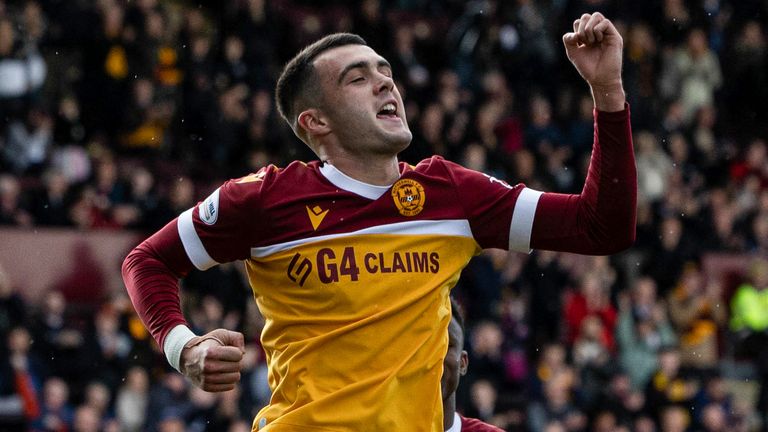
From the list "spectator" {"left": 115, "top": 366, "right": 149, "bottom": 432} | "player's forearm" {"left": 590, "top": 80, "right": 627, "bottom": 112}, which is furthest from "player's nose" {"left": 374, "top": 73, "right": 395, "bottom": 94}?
"spectator" {"left": 115, "top": 366, "right": 149, "bottom": 432}

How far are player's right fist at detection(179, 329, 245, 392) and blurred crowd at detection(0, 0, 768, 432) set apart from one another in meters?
7.74

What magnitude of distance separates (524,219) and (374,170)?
0.58 metres

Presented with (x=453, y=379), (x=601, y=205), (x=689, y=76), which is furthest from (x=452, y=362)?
(x=689, y=76)

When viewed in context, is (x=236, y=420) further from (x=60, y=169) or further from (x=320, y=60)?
(x=320, y=60)

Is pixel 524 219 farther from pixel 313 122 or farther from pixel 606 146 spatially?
pixel 313 122

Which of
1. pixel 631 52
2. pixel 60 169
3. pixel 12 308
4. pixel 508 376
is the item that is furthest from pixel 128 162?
pixel 631 52

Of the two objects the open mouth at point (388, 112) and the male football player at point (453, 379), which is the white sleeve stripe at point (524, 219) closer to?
the open mouth at point (388, 112)

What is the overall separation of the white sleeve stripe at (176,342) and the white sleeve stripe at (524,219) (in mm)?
1183

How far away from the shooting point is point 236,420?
12.8 metres

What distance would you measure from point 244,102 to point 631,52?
260 inches

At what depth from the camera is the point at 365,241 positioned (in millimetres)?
5098

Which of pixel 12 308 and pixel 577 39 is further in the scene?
pixel 12 308

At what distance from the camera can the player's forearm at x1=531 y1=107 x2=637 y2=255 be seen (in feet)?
15.7

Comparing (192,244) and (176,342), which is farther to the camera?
(192,244)
